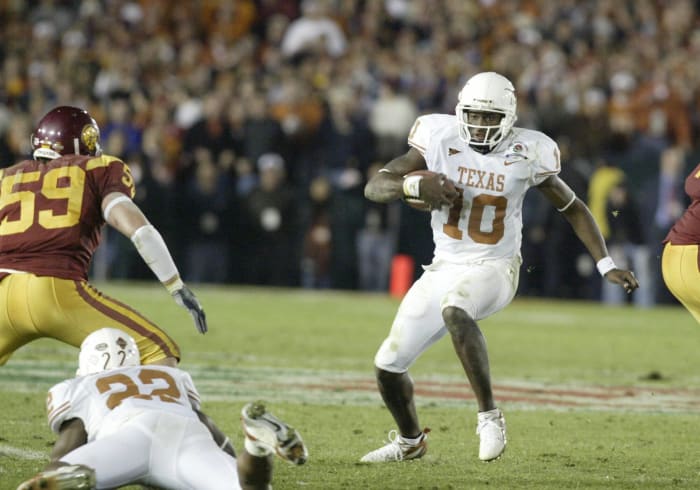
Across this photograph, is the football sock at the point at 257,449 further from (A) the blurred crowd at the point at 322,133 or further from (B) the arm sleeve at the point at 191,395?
(A) the blurred crowd at the point at 322,133

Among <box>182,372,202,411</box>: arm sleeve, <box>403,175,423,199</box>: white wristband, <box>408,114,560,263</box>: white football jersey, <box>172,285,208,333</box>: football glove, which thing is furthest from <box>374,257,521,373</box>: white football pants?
<box>182,372,202,411</box>: arm sleeve

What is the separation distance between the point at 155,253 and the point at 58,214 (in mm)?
457

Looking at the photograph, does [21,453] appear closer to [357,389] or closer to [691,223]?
[357,389]

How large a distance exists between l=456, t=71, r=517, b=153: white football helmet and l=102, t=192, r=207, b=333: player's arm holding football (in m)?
1.40

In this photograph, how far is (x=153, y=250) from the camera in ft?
15.9

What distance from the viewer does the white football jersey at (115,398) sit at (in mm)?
4105

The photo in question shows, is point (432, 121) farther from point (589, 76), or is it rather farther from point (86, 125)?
point (589, 76)

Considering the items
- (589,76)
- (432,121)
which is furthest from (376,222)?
(432,121)

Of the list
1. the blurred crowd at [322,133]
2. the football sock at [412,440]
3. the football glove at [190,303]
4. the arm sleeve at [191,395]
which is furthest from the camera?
the blurred crowd at [322,133]

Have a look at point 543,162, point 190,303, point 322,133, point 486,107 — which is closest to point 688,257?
point 543,162

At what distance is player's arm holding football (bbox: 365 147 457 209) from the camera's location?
5.20 m

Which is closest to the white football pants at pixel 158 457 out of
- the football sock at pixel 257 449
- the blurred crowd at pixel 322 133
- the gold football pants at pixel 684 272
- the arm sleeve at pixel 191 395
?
the football sock at pixel 257 449

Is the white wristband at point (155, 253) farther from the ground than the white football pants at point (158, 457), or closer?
farther from the ground

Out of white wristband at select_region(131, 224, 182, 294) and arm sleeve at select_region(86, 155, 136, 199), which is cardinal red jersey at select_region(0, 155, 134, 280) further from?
white wristband at select_region(131, 224, 182, 294)
